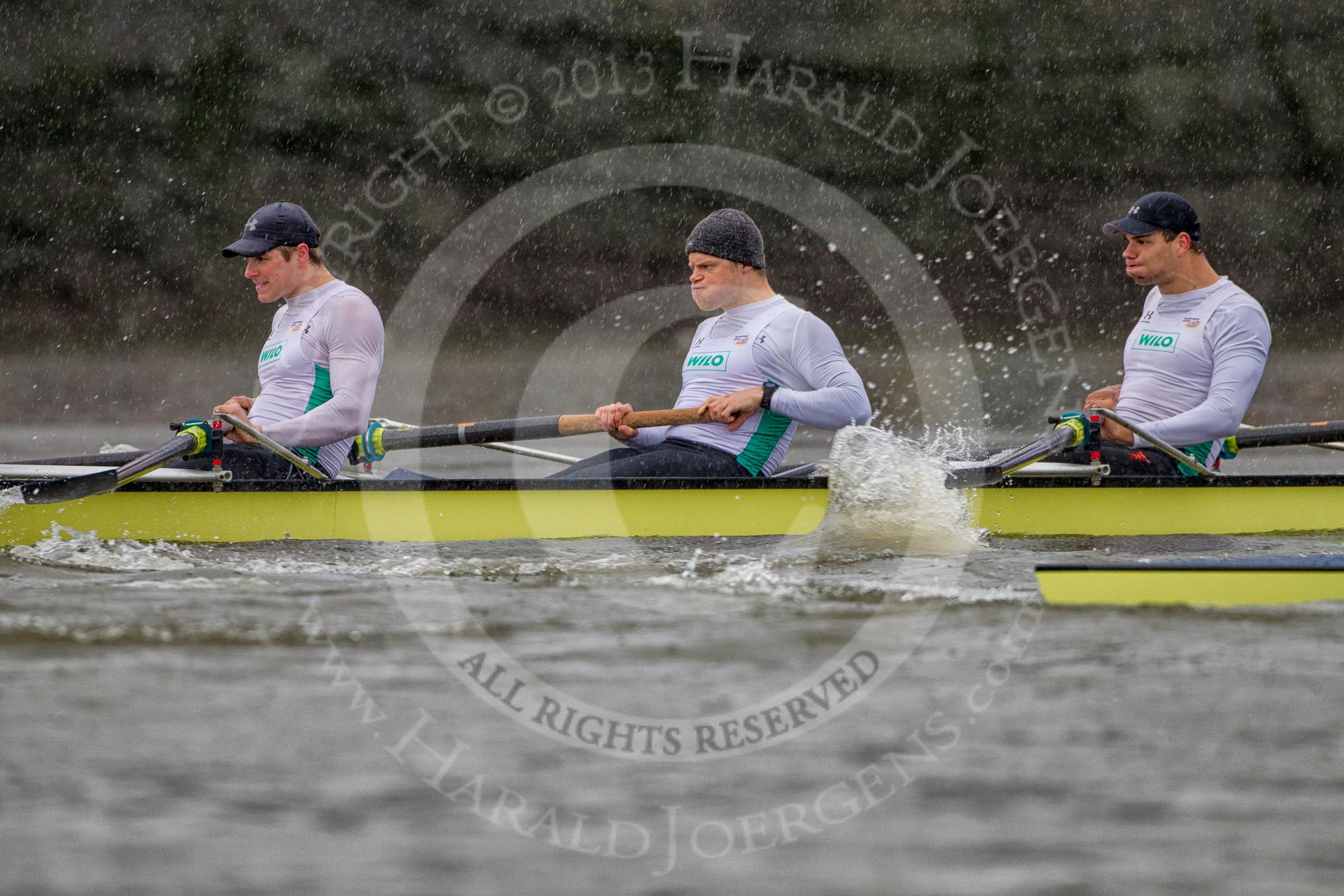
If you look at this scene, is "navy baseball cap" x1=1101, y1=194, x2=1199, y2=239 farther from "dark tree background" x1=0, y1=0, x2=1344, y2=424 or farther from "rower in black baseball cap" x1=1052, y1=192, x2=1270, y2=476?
"dark tree background" x1=0, y1=0, x2=1344, y2=424

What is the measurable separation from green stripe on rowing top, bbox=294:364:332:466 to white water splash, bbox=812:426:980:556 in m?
2.16

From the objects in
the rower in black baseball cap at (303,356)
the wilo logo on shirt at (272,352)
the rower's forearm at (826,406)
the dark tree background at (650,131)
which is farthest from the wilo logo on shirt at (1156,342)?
the dark tree background at (650,131)

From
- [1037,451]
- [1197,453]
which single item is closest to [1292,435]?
[1197,453]

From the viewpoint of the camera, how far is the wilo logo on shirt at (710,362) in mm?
6629

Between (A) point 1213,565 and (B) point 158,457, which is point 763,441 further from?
(B) point 158,457

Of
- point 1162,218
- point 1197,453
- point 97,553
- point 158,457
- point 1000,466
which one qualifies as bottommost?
point 97,553

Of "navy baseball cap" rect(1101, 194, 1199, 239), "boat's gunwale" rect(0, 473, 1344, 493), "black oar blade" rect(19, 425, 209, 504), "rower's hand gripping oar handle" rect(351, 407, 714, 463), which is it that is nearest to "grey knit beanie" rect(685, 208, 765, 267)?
"rower's hand gripping oar handle" rect(351, 407, 714, 463)

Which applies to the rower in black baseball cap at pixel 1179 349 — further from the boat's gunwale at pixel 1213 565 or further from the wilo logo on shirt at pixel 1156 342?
the boat's gunwale at pixel 1213 565

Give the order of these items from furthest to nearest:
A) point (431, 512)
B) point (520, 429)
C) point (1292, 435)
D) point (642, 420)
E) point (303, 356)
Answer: point (1292, 435), point (520, 429), point (642, 420), point (303, 356), point (431, 512)

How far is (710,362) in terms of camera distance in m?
6.68

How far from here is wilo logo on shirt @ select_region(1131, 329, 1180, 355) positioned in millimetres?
6926

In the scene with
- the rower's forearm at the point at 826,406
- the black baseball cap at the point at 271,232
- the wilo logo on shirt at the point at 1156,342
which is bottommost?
the rower's forearm at the point at 826,406

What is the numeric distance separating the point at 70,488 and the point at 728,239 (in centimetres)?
284

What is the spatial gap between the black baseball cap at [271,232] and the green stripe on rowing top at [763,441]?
80.2 inches
